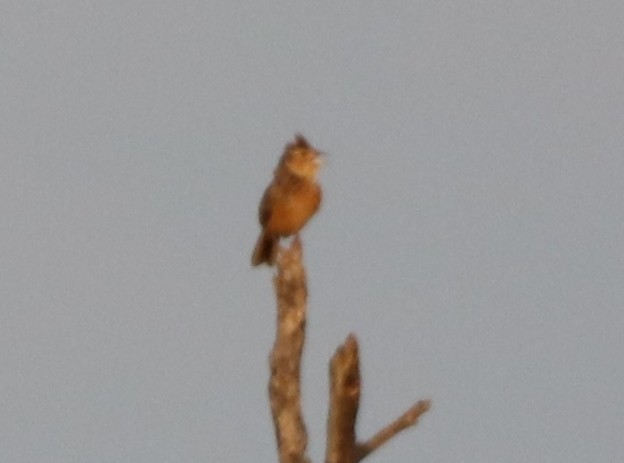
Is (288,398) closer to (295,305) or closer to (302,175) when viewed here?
(295,305)

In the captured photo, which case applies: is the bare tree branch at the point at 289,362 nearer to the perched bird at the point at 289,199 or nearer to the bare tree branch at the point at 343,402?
the bare tree branch at the point at 343,402

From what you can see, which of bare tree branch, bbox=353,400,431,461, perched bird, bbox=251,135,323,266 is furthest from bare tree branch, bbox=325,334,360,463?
perched bird, bbox=251,135,323,266

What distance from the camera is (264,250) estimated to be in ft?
64.2

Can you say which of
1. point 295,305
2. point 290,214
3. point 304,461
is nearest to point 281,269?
point 295,305

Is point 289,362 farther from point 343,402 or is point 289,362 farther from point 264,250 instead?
point 264,250

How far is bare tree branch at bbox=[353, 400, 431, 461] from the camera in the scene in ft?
41.1

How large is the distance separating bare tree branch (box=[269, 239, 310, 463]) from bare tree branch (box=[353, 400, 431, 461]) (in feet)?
1.83

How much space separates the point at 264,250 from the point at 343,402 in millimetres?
7350

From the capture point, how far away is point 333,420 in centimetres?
1240

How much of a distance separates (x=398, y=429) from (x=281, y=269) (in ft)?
6.28

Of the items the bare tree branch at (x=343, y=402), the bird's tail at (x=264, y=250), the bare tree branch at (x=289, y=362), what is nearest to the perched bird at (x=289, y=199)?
the bird's tail at (x=264, y=250)

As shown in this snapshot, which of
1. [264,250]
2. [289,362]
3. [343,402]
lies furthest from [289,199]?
[343,402]

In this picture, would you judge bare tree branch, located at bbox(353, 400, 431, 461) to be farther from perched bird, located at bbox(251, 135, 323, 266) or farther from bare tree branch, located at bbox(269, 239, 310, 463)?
perched bird, located at bbox(251, 135, 323, 266)

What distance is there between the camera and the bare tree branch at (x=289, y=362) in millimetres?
12953
